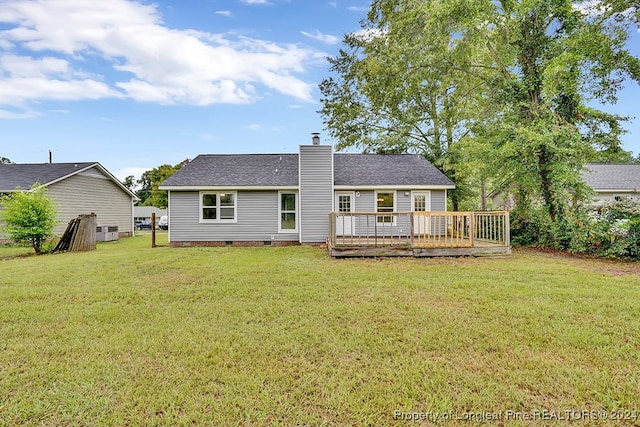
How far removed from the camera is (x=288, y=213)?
12477mm

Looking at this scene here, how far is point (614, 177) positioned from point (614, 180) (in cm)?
62

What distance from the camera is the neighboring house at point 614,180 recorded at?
72.6 feet

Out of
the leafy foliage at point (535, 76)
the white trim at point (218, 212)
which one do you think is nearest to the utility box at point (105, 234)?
the white trim at point (218, 212)

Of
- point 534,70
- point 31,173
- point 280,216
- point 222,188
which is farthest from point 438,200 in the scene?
point 31,173

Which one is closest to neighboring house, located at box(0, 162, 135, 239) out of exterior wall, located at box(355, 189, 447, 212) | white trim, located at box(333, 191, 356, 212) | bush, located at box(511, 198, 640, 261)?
white trim, located at box(333, 191, 356, 212)

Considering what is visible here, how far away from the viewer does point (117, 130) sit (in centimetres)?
2014

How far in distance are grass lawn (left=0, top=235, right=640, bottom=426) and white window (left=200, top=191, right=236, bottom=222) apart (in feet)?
21.1

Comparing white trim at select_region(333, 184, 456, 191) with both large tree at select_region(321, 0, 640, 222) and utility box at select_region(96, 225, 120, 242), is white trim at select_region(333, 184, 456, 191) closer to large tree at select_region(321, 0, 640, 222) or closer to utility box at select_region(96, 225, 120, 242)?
large tree at select_region(321, 0, 640, 222)

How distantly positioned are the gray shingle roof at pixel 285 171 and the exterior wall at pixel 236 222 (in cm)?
56

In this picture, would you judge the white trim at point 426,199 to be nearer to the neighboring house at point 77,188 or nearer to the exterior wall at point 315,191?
the exterior wall at point 315,191

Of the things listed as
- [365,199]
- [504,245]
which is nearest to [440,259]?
[504,245]

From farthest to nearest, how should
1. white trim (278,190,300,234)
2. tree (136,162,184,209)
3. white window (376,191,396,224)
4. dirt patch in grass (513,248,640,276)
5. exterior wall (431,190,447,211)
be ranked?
tree (136,162,184,209) < white trim (278,190,300,234) < white window (376,191,396,224) < exterior wall (431,190,447,211) < dirt patch in grass (513,248,640,276)

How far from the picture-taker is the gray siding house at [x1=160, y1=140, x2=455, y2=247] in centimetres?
1198

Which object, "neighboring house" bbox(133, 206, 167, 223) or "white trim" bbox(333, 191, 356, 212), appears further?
"neighboring house" bbox(133, 206, 167, 223)
